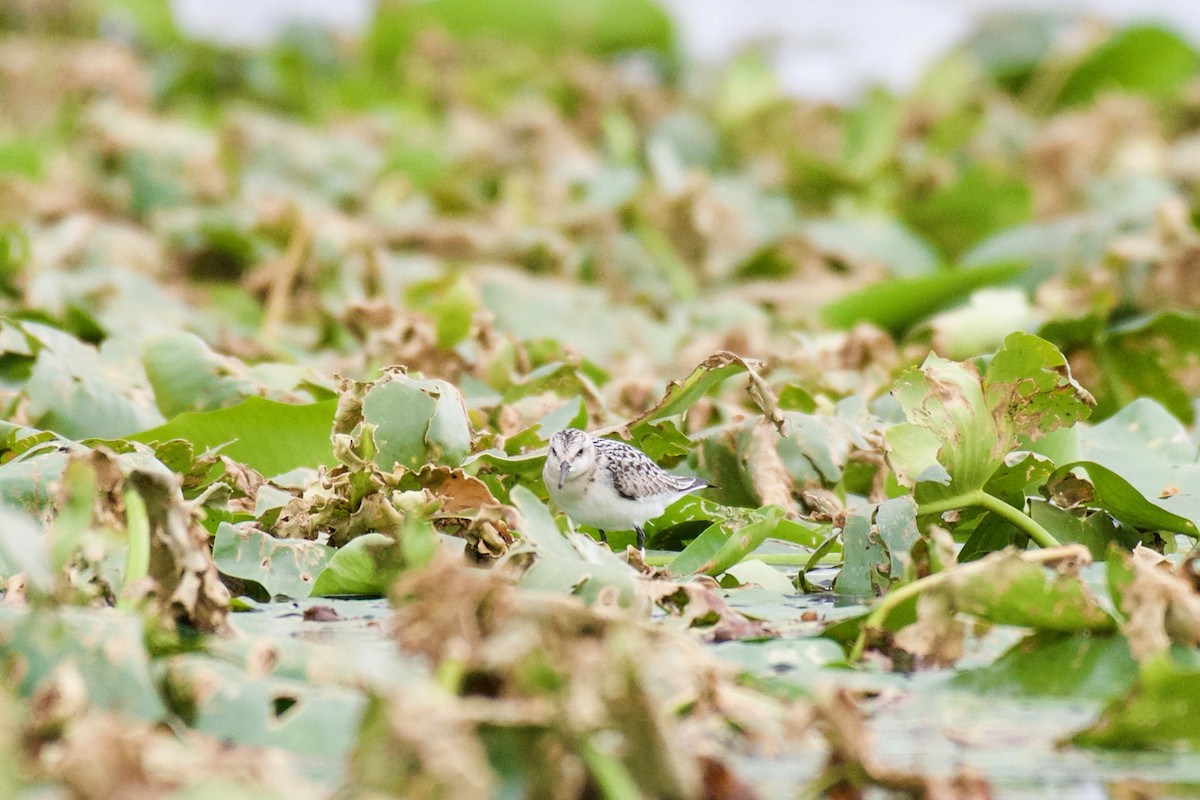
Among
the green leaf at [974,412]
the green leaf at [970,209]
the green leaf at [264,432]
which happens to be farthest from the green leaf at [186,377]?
the green leaf at [970,209]

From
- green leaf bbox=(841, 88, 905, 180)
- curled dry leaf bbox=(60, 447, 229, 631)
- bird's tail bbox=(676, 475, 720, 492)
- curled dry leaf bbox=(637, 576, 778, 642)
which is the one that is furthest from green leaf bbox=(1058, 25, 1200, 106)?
curled dry leaf bbox=(60, 447, 229, 631)

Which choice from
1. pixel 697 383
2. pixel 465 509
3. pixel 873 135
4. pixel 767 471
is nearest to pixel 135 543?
pixel 465 509

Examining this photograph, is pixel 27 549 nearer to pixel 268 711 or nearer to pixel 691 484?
pixel 268 711

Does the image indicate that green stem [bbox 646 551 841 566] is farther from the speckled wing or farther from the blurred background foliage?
the blurred background foliage

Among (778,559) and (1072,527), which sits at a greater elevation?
(1072,527)

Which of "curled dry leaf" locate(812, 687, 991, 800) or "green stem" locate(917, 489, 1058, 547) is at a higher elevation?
"curled dry leaf" locate(812, 687, 991, 800)

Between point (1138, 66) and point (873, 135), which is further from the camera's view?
point (1138, 66)

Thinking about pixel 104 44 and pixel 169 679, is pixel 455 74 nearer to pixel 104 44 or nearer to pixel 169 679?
pixel 104 44
